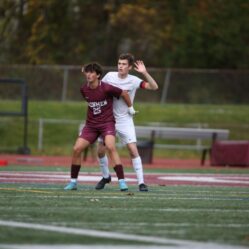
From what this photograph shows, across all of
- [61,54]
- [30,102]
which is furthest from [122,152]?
[61,54]

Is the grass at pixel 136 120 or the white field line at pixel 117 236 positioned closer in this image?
the white field line at pixel 117 236

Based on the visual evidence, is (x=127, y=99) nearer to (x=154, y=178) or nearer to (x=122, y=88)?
(x=122, y=88)

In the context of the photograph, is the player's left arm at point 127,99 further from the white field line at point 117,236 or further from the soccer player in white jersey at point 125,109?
the white field line at point 117,236

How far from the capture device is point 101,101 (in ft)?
40.4

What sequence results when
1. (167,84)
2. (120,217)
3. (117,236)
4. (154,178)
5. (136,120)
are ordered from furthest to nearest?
(167,84)
(136,120)
(154,178)
(120,217)
(117,236)

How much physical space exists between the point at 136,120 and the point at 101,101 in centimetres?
1769

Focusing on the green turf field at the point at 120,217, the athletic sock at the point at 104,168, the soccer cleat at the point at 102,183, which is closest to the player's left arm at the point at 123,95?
the athletic sock at the point at 104,168

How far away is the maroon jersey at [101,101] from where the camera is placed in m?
12.2

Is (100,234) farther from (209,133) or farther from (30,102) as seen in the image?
(30,102)

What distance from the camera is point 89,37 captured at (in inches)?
1647

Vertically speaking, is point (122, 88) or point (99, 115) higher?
point (122, 88)

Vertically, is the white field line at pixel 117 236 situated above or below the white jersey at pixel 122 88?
below

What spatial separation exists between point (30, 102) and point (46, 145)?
13.8 ft

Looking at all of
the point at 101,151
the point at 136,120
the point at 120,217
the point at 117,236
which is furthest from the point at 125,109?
the point at 136,120
